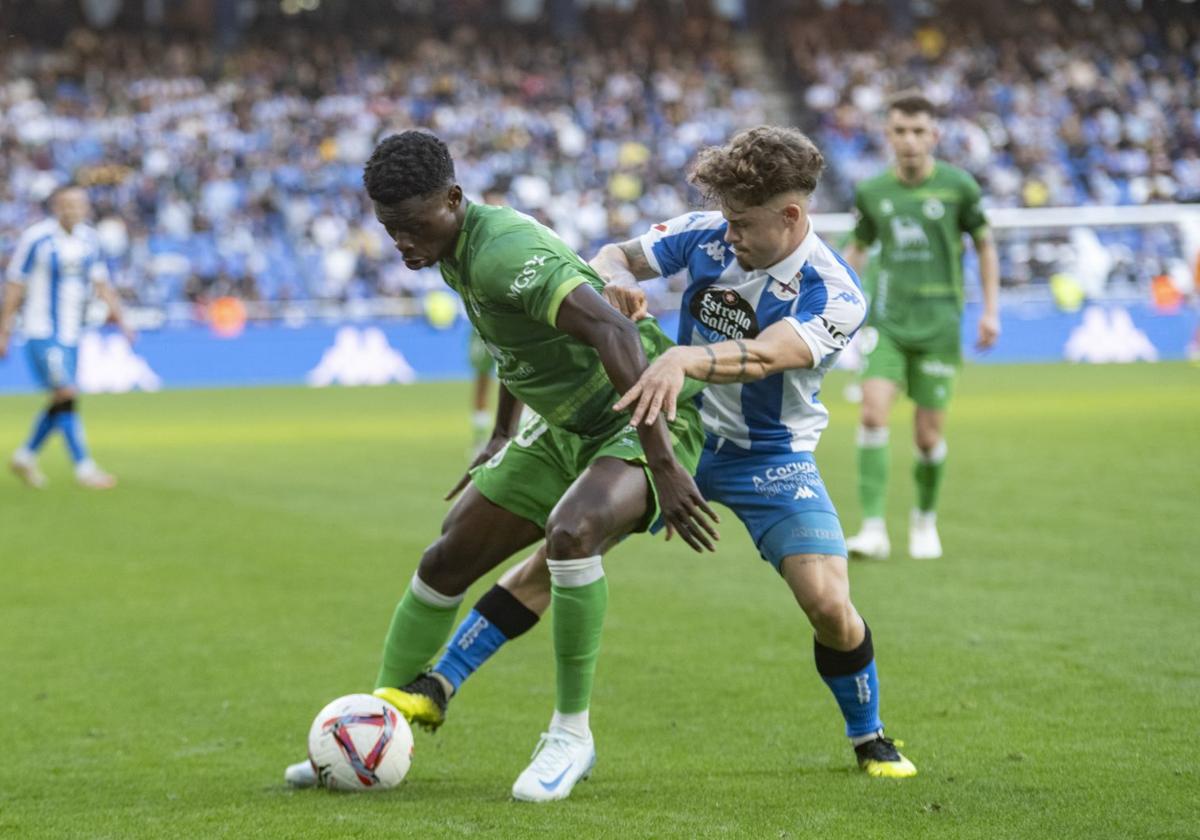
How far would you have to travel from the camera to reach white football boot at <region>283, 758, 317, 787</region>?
4992 mm

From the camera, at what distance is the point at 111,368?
2523 cm

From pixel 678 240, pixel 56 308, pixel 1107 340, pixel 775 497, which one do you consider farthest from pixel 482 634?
pixel 1107 340

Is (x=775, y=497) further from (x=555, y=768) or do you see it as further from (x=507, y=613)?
(x=555, y=768)

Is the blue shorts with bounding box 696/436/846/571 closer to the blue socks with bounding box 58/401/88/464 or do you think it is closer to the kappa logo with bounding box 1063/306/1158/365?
the blue socks with bounding box 58/401/88/464

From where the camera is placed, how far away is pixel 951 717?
A: 5762 mm

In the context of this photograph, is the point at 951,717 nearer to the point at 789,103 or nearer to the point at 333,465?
the point at 333,465

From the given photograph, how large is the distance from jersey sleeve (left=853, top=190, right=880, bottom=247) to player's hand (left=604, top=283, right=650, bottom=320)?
503cm

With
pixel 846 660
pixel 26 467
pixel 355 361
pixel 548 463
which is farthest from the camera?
pixel 355 361

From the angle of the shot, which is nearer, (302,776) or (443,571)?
(302,776)

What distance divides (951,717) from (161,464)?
11055 mm

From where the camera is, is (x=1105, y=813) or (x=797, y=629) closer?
(x=1105, y=813)

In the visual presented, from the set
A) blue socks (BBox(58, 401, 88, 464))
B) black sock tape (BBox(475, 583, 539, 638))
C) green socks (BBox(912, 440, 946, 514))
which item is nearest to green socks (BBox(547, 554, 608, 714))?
black sock tape (BBox(475, 583, 539, 638))

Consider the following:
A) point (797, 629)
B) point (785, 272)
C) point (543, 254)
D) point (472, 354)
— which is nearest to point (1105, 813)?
point (785, 272)

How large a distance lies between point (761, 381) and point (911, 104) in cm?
445
